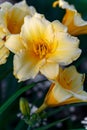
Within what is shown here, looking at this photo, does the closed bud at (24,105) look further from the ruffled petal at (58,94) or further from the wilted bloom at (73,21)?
the wilted bloom at (73,21)

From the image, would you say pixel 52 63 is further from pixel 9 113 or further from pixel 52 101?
pixel 9 113

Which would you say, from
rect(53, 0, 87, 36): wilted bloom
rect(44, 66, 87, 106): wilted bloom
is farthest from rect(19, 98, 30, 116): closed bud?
rect(53, 0, 87, 36): wilted bloom

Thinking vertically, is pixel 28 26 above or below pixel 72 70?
above

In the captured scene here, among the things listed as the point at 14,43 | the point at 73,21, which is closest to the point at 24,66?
the point at 14,43

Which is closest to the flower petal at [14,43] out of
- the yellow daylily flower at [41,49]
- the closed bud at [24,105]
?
the yellow daylily flower at [41,49]

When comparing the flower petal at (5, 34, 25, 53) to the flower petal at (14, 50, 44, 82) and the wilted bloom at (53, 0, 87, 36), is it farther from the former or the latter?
the wilted bloom at (53, 0, 87, 36)

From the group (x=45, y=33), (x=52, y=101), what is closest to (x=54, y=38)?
(x=45, y=33)
